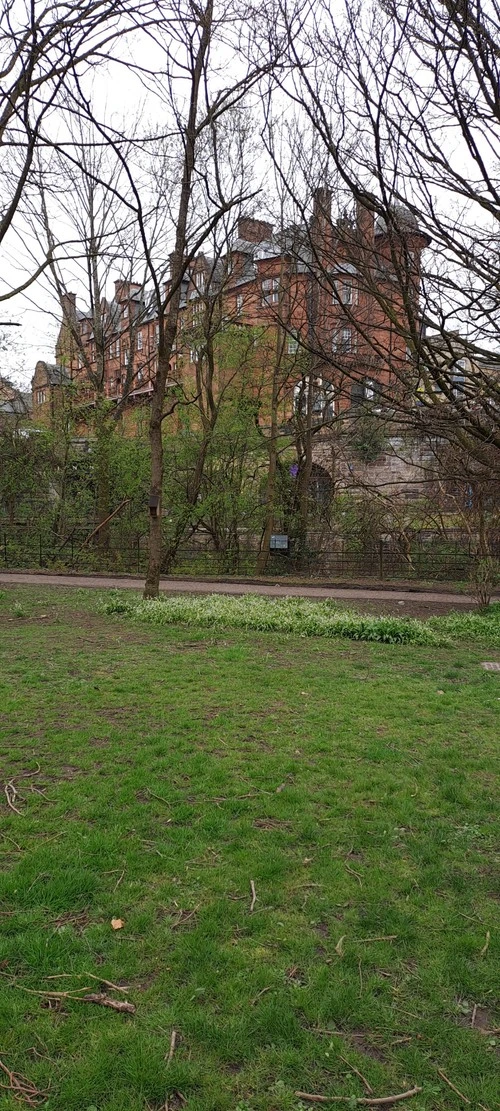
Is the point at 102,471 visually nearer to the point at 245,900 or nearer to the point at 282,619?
the point at 282,619

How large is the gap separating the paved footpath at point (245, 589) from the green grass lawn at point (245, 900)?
879 cm

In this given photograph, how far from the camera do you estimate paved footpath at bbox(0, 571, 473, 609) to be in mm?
15156

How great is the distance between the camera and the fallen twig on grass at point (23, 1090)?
209cm

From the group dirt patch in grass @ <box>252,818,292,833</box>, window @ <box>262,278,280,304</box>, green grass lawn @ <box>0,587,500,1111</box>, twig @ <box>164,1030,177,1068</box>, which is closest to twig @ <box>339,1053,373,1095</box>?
green grass lawn @ <box>0,587,500,1111</box>

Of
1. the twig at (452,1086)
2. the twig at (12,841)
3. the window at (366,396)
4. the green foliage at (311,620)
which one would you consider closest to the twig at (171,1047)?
the twig at (452,1086)

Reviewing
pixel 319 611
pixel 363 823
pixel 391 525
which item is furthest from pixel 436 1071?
pixel 391 525

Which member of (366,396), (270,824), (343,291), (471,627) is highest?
(343,291)

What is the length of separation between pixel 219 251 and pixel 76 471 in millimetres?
7885

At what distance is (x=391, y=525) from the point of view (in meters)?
18.3

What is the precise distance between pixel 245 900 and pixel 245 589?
13.3 metres

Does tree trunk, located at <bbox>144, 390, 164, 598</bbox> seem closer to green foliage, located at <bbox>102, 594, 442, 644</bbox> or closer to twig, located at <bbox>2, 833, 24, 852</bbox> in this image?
green foliage, located at <bbox>102, 594, 442, 644</bbox>

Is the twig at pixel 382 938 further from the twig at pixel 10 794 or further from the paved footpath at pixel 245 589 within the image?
the paved footpath at pixel 245 589

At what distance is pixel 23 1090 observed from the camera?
2.12 meters

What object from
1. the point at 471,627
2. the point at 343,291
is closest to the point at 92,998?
the point at 343,291
